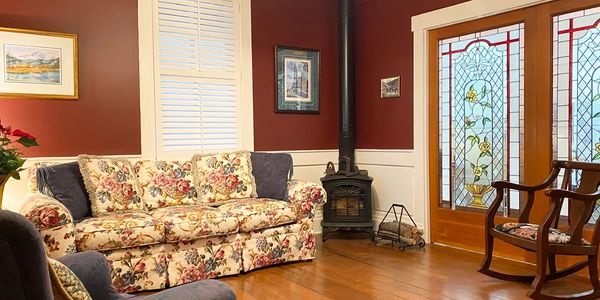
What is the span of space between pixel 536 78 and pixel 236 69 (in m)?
2.74

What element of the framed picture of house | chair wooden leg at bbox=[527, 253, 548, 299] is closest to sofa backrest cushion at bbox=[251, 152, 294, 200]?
the framed picture of house

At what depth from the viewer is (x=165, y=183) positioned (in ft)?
13.2

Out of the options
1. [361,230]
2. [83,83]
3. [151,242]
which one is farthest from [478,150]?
[83,83]

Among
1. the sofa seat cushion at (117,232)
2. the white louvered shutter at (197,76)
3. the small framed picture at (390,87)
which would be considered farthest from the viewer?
the small framed picture at (390,87)

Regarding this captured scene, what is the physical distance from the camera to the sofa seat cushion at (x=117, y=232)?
314cm

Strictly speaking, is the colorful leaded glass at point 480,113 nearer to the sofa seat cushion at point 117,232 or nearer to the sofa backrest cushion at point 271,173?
the sofa backrest cushion at point 271,173

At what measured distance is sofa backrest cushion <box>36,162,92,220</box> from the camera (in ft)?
11.2

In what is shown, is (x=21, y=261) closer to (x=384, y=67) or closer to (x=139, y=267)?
(x=139, y=267)

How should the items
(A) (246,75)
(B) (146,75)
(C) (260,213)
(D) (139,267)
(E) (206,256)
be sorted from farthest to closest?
1. (A) (246,75)
2. (B) (146,75)
3. (C) (260,213)
4. (E) (206,256)
5. (D) (139,267)

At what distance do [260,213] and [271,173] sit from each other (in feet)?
2.28

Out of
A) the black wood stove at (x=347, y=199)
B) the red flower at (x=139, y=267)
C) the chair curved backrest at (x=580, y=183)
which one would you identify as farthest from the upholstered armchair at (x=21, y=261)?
the black wood stove at (x=347, y=199)

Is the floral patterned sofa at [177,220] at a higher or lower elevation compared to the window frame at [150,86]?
lower

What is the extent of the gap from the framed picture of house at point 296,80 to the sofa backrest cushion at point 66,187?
220cm

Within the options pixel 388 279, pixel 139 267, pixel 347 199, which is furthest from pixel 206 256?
pixel 347 199
